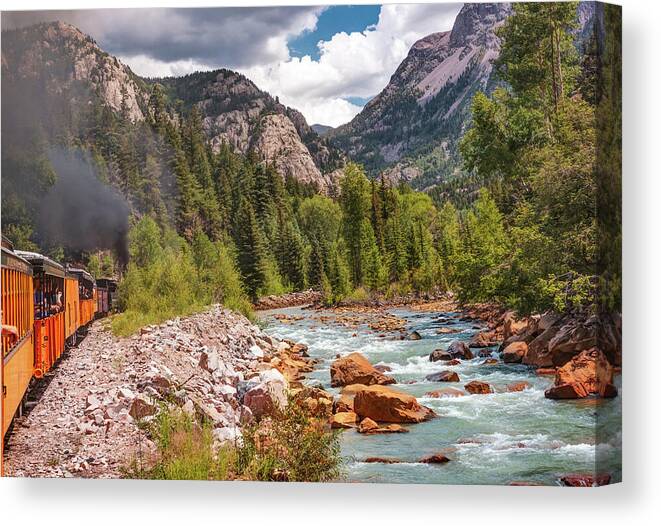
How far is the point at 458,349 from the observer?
766 centimetres

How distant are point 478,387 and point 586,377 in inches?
38.2

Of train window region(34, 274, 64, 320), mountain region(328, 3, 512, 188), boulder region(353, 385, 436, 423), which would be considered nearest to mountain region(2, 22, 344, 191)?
mountain region(328, 3, 512, 188)

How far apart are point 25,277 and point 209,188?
6.20ft

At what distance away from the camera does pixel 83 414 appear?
759 cm

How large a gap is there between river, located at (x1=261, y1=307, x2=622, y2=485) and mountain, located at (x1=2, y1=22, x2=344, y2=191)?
207cm

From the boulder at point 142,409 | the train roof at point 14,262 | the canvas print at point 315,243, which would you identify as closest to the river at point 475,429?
the canvas print at point 315,243

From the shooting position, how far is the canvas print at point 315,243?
7086 mm

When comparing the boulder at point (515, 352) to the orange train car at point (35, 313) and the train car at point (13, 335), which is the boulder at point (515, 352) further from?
the train car at point (13, 335)

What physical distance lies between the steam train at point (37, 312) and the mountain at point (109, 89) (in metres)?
1.42

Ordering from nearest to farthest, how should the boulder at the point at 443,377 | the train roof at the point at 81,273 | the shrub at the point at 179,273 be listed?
the boulder at the point at 443,377
the shrub at the point at 179,273
the train roof at the point at 81,273

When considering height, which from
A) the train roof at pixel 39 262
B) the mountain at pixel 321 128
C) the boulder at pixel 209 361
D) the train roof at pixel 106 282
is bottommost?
the boulder at pixel 209 361

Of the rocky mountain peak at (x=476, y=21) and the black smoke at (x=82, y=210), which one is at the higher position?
the rocky mountain peak at (x=476, y=21)

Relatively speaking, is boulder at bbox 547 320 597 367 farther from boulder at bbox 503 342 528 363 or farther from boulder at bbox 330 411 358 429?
boulder at bbox 330 411 358 429

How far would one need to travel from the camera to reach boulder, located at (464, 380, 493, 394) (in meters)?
7.44
